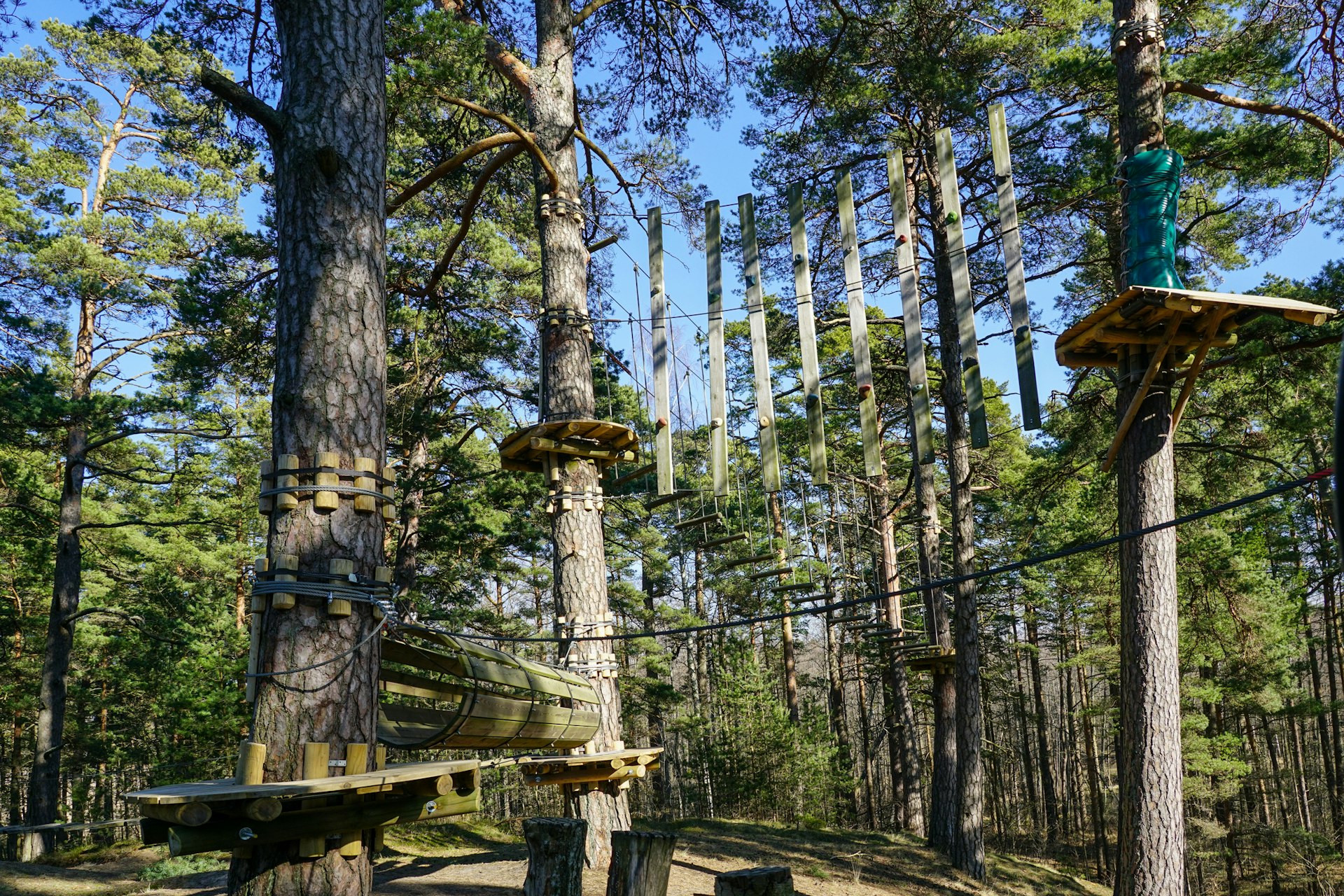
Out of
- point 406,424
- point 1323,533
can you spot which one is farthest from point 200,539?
point 1323,533

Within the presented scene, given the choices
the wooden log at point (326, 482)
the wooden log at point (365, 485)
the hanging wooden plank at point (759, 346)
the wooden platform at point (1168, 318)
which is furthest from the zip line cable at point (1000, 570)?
the hanging wooden plank at point (759, 346)

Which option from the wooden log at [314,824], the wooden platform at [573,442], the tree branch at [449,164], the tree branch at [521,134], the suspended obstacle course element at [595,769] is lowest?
the suspended obstacle course element at [595,769]

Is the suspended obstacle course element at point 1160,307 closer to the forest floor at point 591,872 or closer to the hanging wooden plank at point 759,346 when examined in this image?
the hanging wooden plank at point 759,346

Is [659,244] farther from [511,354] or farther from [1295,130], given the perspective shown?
[511,354]

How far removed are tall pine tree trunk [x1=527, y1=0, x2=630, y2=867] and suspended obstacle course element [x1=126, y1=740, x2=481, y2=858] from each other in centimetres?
262

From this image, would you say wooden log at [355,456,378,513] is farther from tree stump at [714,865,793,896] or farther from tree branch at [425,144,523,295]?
tree branch at [425,144,523,295]

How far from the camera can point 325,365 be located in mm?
3404

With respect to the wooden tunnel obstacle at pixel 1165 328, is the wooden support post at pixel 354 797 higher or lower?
lower

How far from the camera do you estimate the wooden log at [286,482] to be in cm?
323

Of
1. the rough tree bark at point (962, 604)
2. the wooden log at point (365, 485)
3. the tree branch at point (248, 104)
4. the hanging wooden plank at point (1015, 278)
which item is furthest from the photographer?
the rough tree bark at point (962, 604)

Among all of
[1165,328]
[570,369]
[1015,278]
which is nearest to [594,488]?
[570,369]

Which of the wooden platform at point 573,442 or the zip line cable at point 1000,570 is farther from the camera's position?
the wooden platform at point 573,442

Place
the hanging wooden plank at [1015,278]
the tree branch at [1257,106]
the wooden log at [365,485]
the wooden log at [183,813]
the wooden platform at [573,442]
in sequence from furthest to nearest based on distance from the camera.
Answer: the tree branch at [1257,106] → the wooden platform at [573,442] → the hanging wooden plank at [1015,278] → the wooden log at [365,485] → the wooden log at [183,813]

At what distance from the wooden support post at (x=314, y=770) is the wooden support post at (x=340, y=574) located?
44 centimetres
